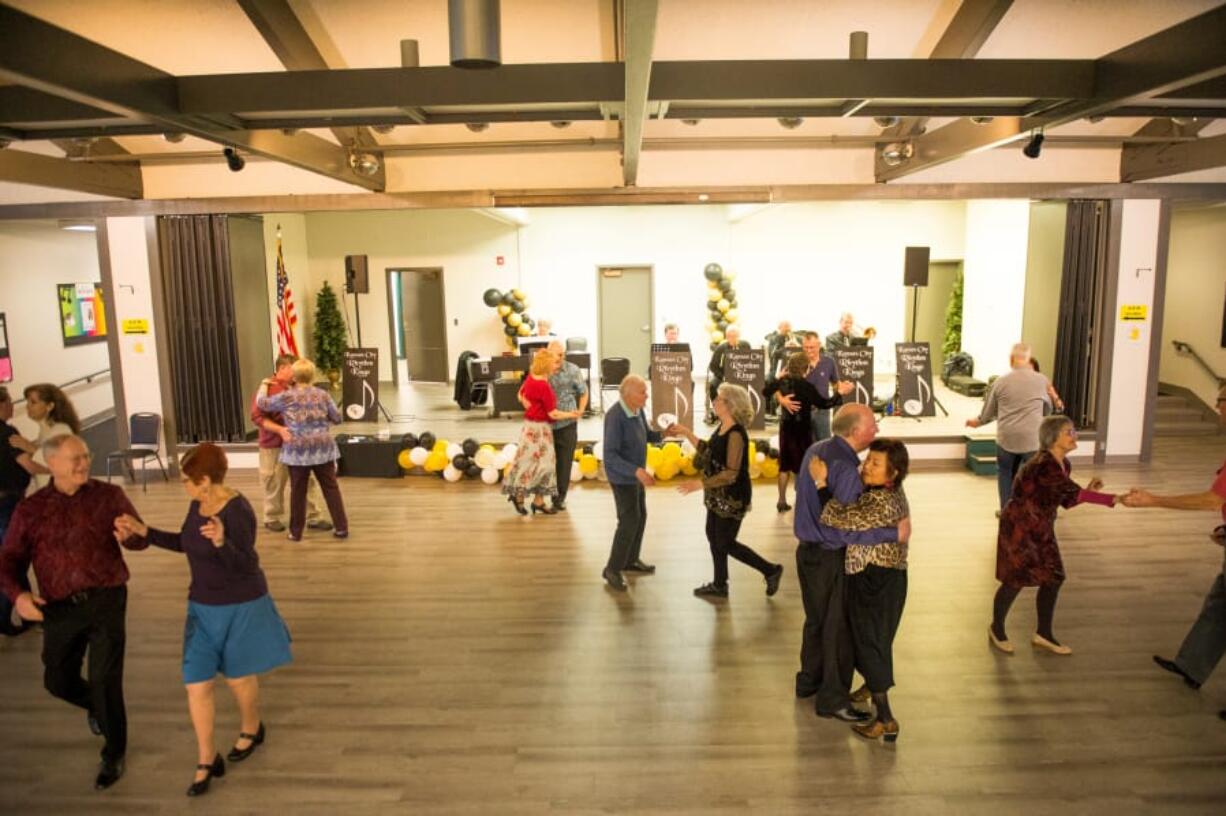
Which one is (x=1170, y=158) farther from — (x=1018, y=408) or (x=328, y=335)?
(x=328, y=335)

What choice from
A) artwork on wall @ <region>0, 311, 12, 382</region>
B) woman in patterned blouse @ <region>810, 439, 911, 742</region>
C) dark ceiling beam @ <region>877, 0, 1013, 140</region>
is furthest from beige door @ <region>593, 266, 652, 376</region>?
woman in patterned blouse @ <region>810, 439, 911, 742</region>

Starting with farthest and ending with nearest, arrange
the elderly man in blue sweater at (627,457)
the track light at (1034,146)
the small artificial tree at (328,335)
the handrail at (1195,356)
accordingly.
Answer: the small artificial tree at (328,335), the handrail at (1195,356), the track light at (1034,146), the elderly man in blue sweater at (627,457)

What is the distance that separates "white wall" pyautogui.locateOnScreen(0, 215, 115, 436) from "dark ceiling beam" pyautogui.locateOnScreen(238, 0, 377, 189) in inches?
209

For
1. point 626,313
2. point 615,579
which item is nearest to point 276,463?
point 615,579

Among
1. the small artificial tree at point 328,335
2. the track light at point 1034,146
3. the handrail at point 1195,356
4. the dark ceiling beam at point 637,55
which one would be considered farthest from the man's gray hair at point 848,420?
the small artificial tree at point 328,335

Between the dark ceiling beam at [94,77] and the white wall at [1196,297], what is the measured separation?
41.5 feet

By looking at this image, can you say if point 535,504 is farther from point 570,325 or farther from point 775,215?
point 775,215

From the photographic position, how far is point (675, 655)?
4.76 metres

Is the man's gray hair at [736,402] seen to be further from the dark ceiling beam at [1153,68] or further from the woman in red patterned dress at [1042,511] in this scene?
the dark ceiling beam at [1153,68]

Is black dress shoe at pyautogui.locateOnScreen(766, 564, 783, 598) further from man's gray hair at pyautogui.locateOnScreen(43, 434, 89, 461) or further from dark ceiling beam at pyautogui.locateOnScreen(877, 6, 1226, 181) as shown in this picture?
man's gray hair at pyautogui.locateOnScreen(43, 434, 89, 461)

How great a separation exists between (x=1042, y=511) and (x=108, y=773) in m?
4.82

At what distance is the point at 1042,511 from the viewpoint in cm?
441

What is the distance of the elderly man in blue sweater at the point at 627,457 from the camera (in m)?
5.35

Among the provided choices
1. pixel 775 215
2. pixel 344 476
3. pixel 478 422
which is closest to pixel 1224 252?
pixel 775 215
